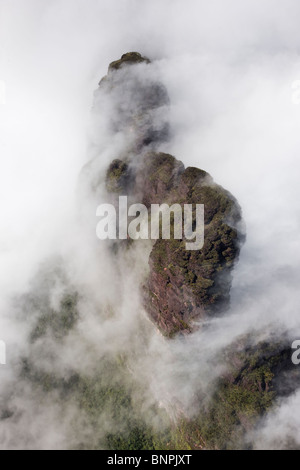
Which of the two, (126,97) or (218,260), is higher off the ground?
(126,97)

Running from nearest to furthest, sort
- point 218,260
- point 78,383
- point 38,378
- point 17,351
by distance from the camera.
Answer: point 218,260 → point 78,383 → point 38,378 → point 17,351

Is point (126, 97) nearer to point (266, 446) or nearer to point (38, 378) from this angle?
point (38, 378)

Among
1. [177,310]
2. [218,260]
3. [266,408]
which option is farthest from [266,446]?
[218,260]

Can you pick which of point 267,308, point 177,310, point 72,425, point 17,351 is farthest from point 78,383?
point 267,308

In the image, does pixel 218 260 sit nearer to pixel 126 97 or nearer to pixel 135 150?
pixel 135 150


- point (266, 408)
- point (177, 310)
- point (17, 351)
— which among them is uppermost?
point (177, 310)

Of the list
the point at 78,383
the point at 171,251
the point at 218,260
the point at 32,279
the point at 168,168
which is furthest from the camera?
the point at 32,279

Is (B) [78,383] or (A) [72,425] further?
(B) [78,383]
